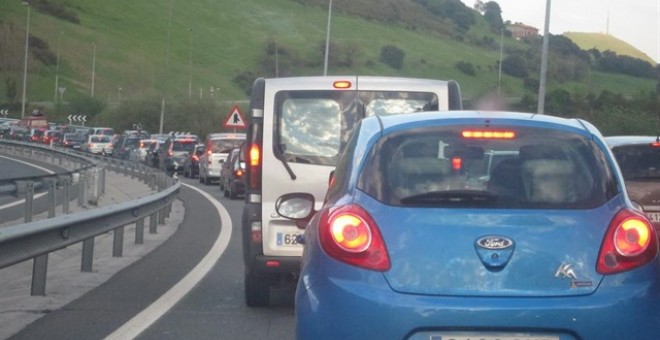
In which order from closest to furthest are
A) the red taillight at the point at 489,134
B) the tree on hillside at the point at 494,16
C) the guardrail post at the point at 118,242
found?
the red taillight at the point at 489,134
the guardrail post at the point at 118,242
the tree on hillside at the point at 494,16

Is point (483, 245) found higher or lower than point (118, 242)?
higher

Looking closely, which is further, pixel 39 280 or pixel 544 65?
pixel 544 65

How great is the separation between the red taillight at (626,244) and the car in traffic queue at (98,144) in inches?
2394

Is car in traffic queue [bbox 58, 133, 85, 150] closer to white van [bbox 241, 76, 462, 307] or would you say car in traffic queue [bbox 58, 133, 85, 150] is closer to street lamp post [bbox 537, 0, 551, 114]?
street lamp post [bbox 537, 0, 551, 114]

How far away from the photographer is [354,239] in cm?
627

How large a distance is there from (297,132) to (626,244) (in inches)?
199

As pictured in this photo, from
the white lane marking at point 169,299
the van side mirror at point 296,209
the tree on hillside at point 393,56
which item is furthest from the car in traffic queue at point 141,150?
the van side mirror at point 296,209

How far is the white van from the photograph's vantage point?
1085 centimetres

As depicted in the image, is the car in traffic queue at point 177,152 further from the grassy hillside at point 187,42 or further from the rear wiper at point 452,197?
the rear wiper at point 452,197

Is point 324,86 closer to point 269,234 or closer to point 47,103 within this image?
point 269,234

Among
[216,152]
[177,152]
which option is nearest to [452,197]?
[216,152]

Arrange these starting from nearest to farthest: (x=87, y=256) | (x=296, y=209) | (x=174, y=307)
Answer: (x=296, y=209)
(x=174, y=307)
(x=87, y=256)

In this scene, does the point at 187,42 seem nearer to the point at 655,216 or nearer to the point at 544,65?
the point at 544,65

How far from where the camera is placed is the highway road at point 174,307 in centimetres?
984
